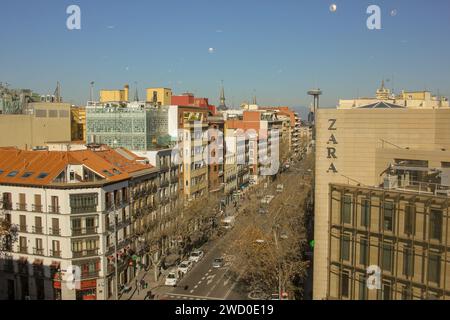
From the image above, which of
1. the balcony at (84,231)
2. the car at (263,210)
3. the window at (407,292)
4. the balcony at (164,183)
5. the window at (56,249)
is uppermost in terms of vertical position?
the balcony at (164,183)

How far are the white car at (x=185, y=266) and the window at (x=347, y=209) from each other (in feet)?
57.0

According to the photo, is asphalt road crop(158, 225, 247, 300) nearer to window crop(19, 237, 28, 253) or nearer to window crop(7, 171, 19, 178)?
window crop(19, 237, 28, 253)

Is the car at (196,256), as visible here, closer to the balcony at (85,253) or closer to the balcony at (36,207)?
the balcony at (85,253)

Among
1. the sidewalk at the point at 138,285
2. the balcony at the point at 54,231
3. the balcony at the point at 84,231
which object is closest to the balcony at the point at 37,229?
the balcony at the point at 54,231

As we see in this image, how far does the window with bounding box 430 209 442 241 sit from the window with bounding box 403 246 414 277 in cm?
91

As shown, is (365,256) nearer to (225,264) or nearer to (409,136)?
(409,136)

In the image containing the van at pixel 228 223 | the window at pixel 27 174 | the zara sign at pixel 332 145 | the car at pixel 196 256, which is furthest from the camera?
the van at pixel 228 223

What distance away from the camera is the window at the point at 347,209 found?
56.7ft

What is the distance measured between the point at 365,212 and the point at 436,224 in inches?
101

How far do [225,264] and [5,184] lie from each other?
1556 cm

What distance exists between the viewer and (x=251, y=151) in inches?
2844

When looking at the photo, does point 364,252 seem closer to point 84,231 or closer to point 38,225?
point 84,231

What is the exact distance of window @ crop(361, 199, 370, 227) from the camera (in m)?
16.6

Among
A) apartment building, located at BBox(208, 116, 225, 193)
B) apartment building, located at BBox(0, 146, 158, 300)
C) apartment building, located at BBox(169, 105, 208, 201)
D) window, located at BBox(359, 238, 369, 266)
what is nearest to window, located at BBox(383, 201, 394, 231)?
window, located at BBox(359, 238, 369, 266)
